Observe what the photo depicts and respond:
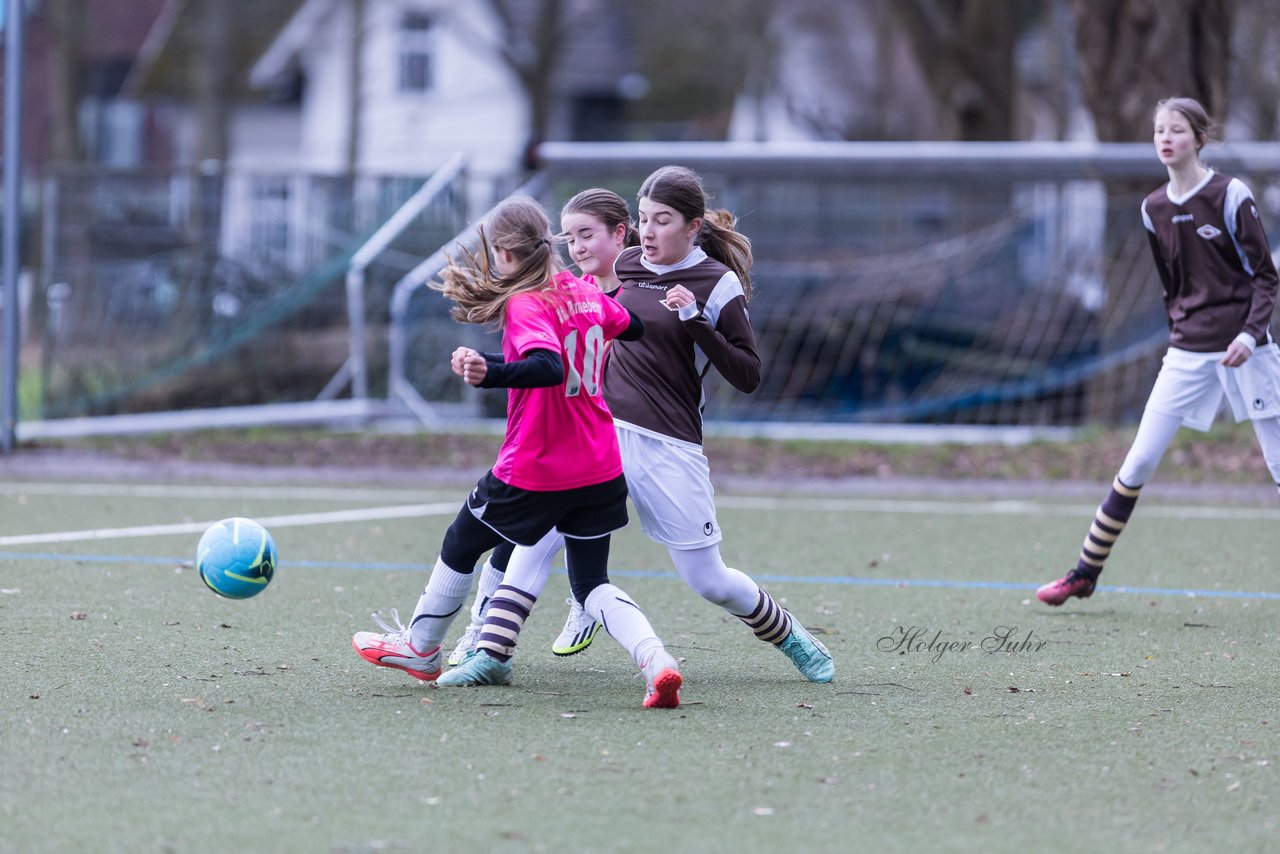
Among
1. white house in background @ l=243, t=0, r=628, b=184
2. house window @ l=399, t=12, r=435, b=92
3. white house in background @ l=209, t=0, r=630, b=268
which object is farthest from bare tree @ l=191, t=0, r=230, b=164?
house window @ l=399, t=12, r=435, b=92

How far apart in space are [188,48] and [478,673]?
4320 centimetres

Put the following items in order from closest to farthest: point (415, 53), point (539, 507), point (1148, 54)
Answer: point (539, 507) < point (1148, 54) < point (415, 53)

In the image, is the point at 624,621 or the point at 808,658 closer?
the point at 624,621

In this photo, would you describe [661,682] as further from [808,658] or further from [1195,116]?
[1195,116]

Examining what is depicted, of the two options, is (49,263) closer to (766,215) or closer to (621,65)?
(766,215)

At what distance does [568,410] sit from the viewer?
16.8ft

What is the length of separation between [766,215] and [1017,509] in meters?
5.60

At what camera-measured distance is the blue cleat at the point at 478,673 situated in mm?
5395

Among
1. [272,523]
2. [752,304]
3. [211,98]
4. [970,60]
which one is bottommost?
[272,523]

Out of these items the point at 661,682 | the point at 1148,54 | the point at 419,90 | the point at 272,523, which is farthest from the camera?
the point at 419,90

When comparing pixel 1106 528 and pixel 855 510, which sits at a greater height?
pixel 1106 528

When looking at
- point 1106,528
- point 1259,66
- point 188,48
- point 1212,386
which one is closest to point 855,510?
point 1106,528

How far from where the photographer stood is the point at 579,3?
44.2 m

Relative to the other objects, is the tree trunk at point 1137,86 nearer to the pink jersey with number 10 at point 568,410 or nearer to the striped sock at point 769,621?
the striped sock at point 769,621
